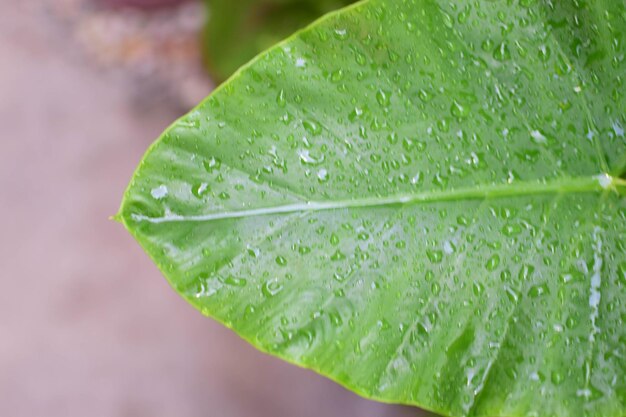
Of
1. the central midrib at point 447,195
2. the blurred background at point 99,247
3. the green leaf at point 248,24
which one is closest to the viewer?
the central midrib at point 447,195

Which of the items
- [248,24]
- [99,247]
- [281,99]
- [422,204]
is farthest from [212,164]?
[99,247]

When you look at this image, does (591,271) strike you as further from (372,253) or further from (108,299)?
(108,299)

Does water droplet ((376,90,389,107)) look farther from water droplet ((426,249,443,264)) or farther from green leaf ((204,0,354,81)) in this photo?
green leaf ((204,0,354,81))

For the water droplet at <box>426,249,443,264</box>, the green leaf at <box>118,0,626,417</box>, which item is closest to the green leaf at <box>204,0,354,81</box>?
the green leaf at <box>118,0,626,417</box>

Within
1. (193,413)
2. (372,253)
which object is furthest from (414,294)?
(193,413)

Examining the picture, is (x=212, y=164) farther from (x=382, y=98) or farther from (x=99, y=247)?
(x=99, y=247)

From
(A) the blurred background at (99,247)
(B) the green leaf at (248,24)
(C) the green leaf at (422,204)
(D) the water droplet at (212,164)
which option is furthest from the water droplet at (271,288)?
(A) the blurred background at (99,247)

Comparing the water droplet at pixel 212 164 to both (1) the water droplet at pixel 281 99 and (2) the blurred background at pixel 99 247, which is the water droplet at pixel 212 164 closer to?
(1) the water droplet at pixel 281 99
